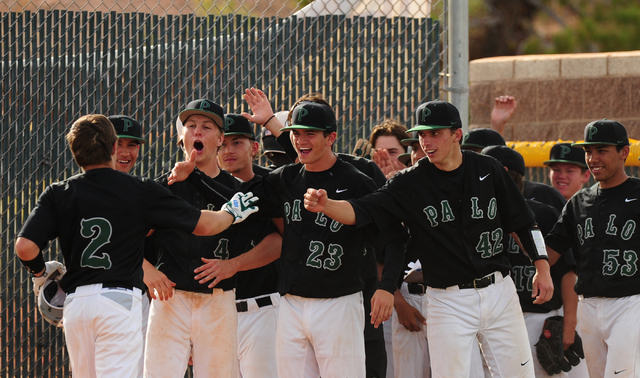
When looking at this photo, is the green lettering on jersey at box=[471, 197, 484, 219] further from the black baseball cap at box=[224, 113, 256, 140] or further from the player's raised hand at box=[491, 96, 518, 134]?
the player's raised hand at box=[491, 96, 518, 134]

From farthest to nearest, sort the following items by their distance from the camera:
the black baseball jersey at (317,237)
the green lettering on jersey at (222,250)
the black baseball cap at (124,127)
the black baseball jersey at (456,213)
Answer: the black baseball cap at (124,127)
the green lettering on jersey at (222,250)
the black baseball jersey at (456,213)
the black baseball jersey at (317,237)

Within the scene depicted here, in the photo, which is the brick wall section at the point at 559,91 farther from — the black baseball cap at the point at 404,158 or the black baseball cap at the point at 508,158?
the black baseball cap at the point at 508,158

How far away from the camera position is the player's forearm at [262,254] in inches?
175

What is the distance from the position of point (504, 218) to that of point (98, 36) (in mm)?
3522

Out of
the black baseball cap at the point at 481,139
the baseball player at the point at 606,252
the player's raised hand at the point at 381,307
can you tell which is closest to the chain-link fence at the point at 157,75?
the black baseball cap at the point at 481,139

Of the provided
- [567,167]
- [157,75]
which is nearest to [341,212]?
[157,75]

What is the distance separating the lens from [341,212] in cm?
404

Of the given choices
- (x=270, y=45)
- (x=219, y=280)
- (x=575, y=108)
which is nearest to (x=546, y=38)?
(x=575, y=108)

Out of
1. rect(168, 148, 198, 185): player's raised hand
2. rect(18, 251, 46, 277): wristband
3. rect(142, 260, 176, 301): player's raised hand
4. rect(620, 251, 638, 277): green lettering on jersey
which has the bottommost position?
rect(142, 260, 176, 301): player's raised hand

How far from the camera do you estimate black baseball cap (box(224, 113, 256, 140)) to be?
500 cm

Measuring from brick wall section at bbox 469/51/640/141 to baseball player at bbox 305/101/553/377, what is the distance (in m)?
3.75

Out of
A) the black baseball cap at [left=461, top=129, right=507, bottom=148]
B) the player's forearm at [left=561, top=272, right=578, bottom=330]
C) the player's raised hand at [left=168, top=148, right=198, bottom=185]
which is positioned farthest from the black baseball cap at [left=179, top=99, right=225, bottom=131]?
the player's forearm at [left=561, top=272, right=578, bottom=330]

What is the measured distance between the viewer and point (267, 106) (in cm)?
478

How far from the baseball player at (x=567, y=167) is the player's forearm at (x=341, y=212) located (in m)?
2.54
